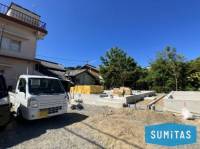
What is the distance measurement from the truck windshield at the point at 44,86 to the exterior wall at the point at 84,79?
A: 59.2 feet

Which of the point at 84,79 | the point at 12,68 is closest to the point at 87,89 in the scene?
the point at 12,68

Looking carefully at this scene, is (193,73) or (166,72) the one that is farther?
(166,72)

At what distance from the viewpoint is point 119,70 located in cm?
2059

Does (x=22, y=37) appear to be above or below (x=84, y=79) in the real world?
above

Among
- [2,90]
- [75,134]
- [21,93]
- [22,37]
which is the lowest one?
[75,134]

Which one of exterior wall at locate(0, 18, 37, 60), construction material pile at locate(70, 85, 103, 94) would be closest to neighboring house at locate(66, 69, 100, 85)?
construction material pile at locate(70, 85, 103, 94)

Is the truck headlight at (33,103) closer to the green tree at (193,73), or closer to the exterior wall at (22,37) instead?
the exterior wall at (22,37)

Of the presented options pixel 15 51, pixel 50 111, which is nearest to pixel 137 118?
pixel 50 111

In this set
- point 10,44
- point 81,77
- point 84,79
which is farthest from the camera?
point 84,79

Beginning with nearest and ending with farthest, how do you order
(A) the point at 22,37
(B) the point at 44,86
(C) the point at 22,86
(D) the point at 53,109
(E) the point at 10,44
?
(D) the point at 53,109 → (C) the point at 22,86 → (B) the point at 44,86 → (E) the point at 10,44 → (A) the point at 22,37

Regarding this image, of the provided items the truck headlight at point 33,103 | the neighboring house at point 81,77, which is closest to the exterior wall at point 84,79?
the neighboring house at point 81,77

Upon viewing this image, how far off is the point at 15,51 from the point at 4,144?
1047 centimetres

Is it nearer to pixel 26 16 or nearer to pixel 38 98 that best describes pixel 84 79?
pixel 26 16

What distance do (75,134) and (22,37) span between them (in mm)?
10977
